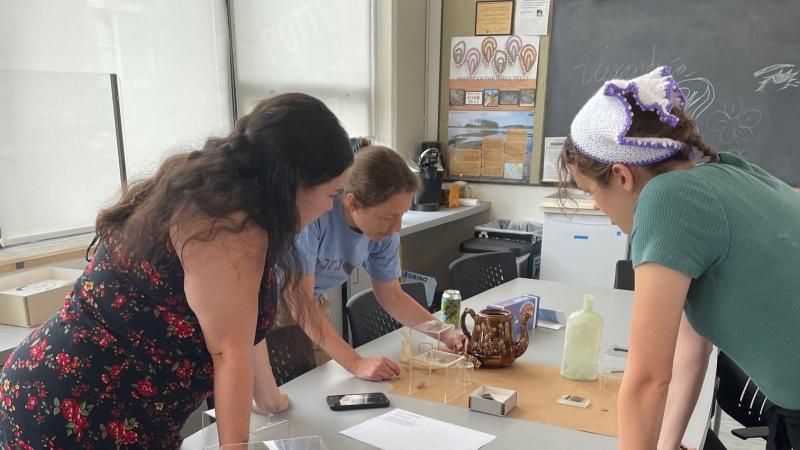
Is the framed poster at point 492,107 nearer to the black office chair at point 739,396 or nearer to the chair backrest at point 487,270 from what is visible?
the chair backrest at point 487,270

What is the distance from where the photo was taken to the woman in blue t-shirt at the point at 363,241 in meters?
1.50

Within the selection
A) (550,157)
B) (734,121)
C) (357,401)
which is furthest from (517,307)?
(734,121)

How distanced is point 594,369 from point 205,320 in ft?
3.25

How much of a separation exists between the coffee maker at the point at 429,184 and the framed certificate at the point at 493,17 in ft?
3.10

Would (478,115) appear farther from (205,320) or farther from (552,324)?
(205,320)

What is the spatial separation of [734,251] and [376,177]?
2.93ft

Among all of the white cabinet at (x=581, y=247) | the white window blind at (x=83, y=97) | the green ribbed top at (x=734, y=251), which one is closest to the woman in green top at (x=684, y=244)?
the green ribbed top at (x=734, y=251)

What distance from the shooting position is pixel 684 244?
0.85 m

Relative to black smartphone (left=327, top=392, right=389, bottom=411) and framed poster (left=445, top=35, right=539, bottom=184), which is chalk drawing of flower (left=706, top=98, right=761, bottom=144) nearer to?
framed poster (left=445, top=35, right=539, bottom=184)

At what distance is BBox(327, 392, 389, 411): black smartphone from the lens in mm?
1303

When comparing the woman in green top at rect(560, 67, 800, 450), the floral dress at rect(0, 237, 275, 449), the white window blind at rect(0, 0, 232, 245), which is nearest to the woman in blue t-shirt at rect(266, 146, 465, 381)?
the floral dress at rect(0, 237, 275, 449)

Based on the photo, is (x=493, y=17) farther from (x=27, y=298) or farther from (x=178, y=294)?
(x=178, y=294)

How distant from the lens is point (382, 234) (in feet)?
5.37

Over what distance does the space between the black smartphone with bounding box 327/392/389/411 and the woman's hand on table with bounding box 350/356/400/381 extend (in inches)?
3.7
